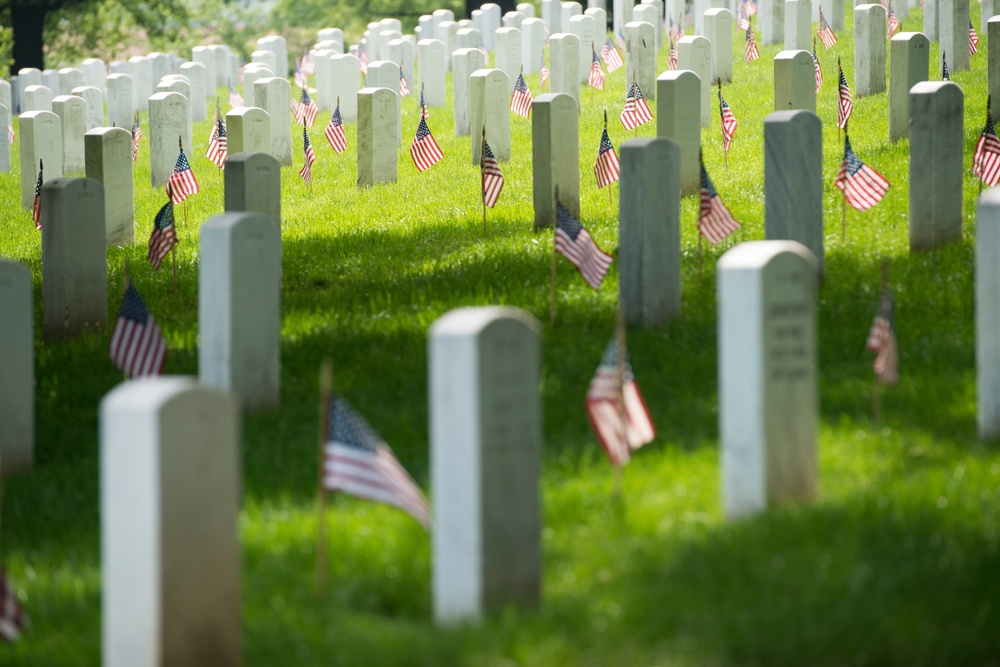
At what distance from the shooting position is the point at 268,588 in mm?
5504

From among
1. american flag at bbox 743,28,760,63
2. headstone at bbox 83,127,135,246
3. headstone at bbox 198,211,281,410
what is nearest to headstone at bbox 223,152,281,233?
headstone at bbox 198,211,281,410

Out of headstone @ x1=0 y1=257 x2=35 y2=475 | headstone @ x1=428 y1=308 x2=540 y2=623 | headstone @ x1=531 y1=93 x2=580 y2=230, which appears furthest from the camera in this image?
headstone @ x1=531 y1=93 x2=580 y2=230

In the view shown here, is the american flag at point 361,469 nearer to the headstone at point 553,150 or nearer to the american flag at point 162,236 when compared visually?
the american flag at point 162,236

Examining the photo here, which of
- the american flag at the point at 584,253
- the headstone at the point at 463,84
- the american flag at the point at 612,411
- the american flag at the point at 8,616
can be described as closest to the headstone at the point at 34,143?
the headstone at the point at 463,84

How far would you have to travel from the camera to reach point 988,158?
12.0 m

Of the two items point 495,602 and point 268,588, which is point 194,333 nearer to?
point 268,588

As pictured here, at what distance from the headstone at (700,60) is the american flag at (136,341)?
1066cm

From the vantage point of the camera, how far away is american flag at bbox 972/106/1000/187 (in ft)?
39.1

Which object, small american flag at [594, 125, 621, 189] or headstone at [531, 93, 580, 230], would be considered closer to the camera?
headstone at [531, 93, 580, 230]

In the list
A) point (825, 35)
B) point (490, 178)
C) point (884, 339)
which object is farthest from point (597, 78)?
point (884, 339)

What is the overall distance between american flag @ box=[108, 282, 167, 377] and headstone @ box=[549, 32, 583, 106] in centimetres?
1322

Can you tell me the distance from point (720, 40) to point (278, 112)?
676 cm

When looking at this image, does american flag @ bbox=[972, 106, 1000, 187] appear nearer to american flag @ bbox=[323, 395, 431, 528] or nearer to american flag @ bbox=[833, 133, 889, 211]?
american flag @ bbox=[833, 133, 889, 211]

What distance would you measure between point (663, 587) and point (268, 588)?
1.53 meters
